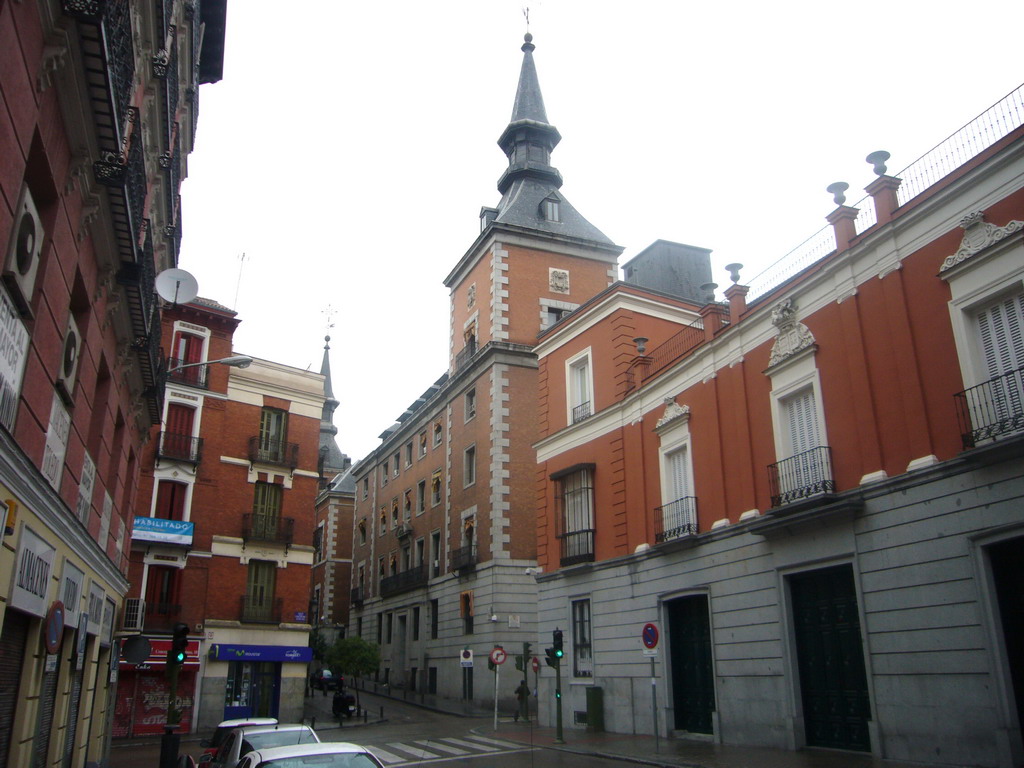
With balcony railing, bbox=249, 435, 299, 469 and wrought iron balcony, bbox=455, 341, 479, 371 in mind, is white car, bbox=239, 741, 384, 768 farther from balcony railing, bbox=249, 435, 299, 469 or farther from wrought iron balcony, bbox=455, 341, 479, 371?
wrought iron balcony, bbox=455, 341, 479, 371

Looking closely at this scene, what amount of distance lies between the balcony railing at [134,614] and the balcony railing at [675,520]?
17630 millimetres

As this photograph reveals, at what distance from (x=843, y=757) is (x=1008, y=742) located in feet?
11.4

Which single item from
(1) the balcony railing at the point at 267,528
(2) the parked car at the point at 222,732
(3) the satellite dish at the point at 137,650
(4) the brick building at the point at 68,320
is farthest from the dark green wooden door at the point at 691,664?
(1) the balcony railing at the point at 267,528

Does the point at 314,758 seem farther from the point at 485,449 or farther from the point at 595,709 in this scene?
the point at 485,449

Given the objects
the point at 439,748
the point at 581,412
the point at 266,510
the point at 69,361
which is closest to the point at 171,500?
the point at 266,510

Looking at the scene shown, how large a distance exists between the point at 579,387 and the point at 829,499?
1212 centimetres

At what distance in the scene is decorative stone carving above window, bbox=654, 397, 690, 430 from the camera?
22.0 m

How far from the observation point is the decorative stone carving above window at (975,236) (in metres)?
13.7

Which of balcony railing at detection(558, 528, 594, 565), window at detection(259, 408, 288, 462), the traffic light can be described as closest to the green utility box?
balcony railing at detection(558, 528, 594, 565)

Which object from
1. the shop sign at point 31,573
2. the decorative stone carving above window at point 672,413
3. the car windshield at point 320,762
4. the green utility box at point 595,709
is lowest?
the green utility box at point 595,709

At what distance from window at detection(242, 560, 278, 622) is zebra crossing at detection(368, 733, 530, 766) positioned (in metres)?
10.4

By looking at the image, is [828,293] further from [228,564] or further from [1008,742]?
[228,564]

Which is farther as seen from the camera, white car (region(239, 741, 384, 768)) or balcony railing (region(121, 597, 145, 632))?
balcony railing (region(121, 597, 145, 632))

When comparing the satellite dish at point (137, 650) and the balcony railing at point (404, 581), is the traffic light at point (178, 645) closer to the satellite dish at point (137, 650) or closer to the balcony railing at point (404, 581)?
the satellite dish at point (137, 650)
